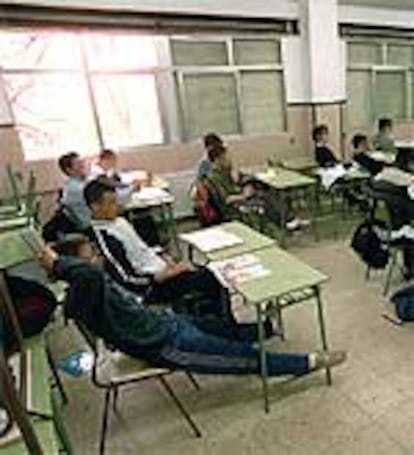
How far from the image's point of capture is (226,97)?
611 cm

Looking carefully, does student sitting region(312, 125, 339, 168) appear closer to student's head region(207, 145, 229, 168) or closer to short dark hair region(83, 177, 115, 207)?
student's head region(207, 145, 229, 168)

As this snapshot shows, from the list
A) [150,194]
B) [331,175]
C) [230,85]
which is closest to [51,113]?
[150,194]

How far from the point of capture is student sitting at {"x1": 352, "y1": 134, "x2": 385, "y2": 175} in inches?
203

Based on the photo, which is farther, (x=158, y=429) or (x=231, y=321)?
(x=231, y=321)

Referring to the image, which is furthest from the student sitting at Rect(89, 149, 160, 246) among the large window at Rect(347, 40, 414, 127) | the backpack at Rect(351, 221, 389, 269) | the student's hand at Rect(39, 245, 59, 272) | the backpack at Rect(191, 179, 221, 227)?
the large window at Rect(347, 40, 414, 127)

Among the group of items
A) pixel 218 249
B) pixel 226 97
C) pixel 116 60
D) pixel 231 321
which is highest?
pixel 116 60

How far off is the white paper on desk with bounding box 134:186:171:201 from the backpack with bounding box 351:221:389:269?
1.76 meters

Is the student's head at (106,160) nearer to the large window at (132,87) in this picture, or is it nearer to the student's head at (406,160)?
the large window at (132,87)

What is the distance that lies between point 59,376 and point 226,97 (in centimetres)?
433

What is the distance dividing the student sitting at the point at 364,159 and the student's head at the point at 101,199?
3.30 meters

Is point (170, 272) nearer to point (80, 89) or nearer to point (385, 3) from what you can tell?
point (80, 89)

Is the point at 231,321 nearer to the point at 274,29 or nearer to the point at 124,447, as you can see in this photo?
the point at 124,447

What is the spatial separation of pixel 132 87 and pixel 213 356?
4.14m

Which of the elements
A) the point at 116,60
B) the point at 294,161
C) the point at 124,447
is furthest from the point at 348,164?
the point at 124,447
